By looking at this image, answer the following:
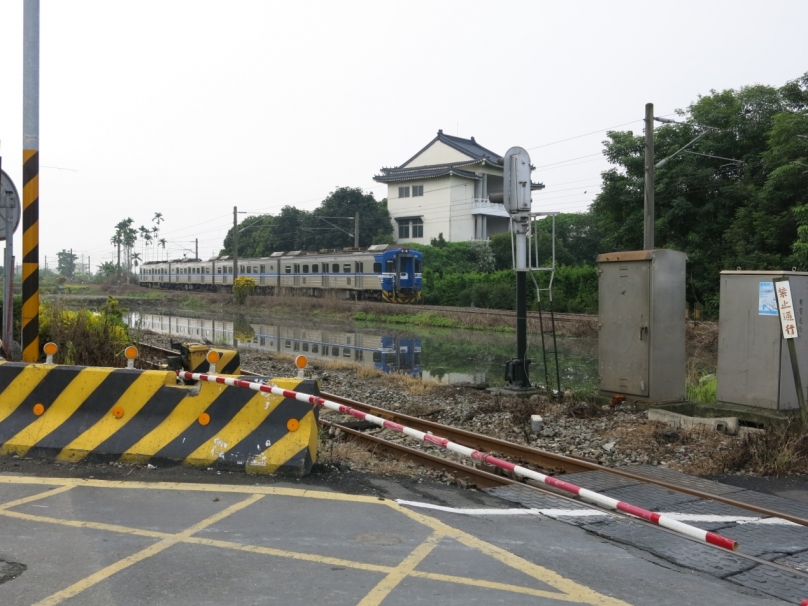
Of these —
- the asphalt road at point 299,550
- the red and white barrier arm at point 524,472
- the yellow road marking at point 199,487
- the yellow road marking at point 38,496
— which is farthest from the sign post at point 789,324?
the yellow road marking at point 38,496

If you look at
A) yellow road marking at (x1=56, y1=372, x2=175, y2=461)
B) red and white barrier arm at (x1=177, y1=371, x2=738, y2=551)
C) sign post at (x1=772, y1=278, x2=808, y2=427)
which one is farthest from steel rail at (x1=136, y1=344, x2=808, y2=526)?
yellow road marking at (x1=56, y1=372, x2=175, y2=461)

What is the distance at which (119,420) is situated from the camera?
223 inches

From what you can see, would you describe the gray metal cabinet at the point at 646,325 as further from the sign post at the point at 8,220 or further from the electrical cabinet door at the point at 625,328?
the sign post at the point at 8,220

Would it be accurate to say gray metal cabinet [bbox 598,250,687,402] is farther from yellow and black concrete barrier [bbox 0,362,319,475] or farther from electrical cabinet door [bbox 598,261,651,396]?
yellow and black concrete barrier [bbox 0,362,319,475]

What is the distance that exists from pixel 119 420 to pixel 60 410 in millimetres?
549

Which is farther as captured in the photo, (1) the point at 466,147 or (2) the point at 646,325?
(1) the point at 466,147

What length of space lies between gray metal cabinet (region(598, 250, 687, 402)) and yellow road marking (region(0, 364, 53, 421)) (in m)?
6.37

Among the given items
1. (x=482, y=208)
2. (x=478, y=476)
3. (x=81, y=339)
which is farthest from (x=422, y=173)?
(x=478, y=476)

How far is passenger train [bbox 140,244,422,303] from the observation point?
34.2m

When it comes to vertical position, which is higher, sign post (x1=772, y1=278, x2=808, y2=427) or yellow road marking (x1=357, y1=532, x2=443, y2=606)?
sign post (x1=772, y1=278, x2=808, y2=427)

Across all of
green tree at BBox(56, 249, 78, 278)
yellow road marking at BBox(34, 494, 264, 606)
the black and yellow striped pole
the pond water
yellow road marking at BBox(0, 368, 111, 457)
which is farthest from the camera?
green tree at BBox(56, 249, 78, 278)

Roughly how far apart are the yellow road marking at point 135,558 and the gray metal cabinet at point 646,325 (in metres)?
5.40

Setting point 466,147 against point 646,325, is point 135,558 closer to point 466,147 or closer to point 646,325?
point 646,325

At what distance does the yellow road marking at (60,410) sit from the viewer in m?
5.72
